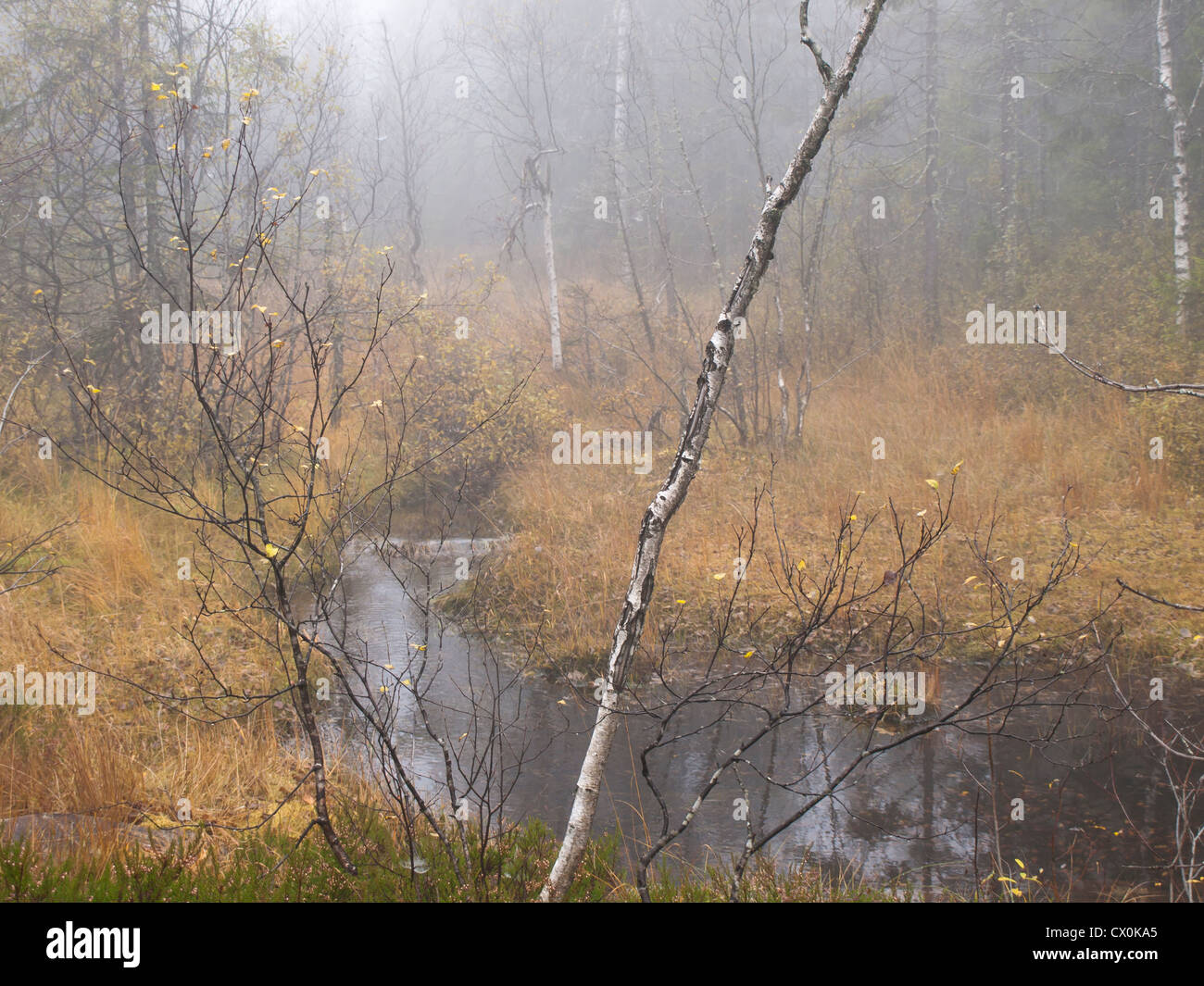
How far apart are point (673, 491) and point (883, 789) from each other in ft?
12.0

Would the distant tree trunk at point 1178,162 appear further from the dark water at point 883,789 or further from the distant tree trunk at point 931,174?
the dark water at point 883,789

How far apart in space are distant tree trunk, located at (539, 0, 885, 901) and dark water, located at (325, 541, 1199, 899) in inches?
48.2

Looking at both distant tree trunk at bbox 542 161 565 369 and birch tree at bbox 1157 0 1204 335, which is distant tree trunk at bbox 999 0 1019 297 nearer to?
birch tree at bbox 1157 0 1204 335

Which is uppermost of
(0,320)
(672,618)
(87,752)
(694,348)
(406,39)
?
(406,39)

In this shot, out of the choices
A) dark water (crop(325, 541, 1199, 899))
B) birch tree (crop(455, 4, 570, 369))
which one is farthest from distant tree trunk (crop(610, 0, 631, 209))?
dark water (crop(325, 541, 1199, 899))

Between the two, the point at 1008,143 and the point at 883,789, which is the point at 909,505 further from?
the point at 1008,143

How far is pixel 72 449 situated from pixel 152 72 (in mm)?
5134

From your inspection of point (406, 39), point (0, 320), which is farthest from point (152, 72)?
point (406, 39)

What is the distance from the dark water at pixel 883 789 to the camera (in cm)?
442

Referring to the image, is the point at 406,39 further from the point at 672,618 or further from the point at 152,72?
the point at 672,618

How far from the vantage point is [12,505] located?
799 cm

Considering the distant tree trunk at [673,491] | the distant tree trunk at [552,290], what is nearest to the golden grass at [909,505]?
the distant tree trunk at [673,491]

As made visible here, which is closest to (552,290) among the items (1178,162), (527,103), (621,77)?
(527,103)

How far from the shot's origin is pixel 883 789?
209 inches
